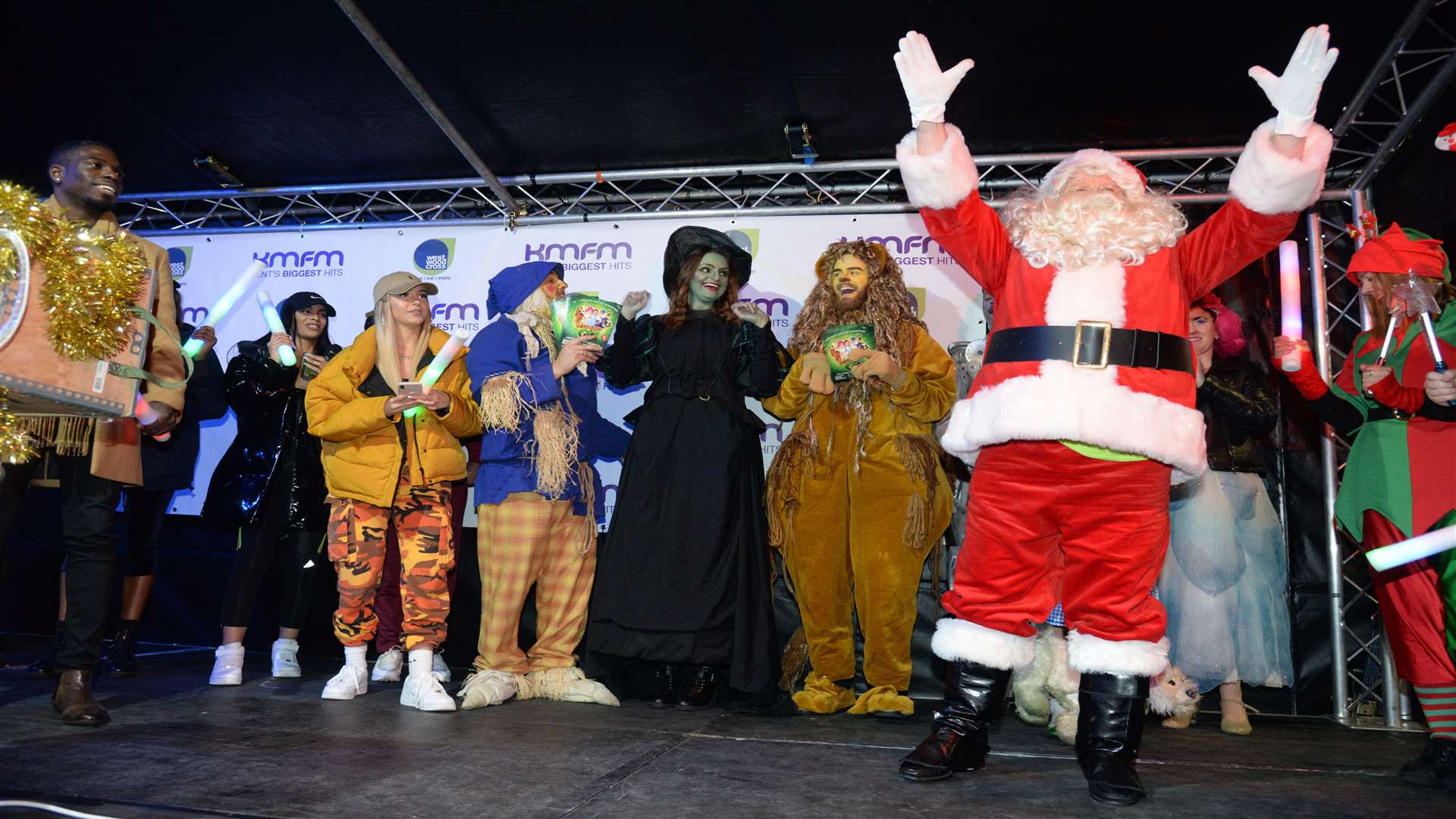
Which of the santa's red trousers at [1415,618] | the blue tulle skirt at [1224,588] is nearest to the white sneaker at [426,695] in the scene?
the blue tulle skirt at [1224,588]

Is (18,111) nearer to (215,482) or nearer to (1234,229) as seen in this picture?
(215,482)

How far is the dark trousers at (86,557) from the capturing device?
11.1 feet

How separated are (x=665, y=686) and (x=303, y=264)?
327cm

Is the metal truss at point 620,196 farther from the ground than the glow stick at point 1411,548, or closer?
farther from the ground

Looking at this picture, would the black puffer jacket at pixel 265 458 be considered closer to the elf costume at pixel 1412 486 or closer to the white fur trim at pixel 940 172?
the white fur trim at pixel 940 172

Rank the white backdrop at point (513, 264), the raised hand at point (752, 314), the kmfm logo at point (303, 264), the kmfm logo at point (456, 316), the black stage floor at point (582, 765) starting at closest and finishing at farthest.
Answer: the black stage floor at point (582, 765)
the raised hand at point (752, 314)
the white backdrop at point (513, 264)
the kmfm logo at point (456, 316)
the kmfm logo at point (303, 264)

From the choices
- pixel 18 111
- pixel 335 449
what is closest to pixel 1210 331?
pixel 335 449

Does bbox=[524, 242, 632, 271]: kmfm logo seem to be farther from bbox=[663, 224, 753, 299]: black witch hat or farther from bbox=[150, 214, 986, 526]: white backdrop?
bbox=[663, 224, 753, 299]: black witch hat

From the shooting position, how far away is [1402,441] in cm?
335

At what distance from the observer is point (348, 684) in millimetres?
4023

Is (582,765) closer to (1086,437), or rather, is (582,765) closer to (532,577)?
(532,577)

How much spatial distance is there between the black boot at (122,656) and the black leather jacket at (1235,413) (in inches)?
187

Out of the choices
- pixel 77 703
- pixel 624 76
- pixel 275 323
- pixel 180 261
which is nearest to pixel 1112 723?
pixel 77 703

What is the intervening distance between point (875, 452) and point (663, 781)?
1.83 metres
